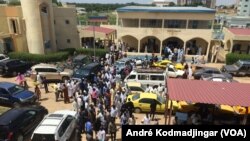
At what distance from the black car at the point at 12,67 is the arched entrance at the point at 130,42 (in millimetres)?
15370

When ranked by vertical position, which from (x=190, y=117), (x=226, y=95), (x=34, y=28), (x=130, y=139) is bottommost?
(x=190, y=117)

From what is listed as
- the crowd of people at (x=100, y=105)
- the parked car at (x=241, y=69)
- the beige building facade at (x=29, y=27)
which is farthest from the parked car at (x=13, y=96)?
the parked car at (x=241, y=69)

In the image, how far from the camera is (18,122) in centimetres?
1266

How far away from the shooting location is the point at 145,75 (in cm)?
2061

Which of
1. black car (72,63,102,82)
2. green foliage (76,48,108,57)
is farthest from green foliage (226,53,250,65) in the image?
black car (72,63,102,82)

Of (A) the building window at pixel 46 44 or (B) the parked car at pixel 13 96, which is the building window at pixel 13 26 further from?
(B) the parked car at pixel 13 96

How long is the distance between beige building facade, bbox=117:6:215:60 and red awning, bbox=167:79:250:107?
19.2 metres

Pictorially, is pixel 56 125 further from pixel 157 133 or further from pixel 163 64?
pixel 163 64

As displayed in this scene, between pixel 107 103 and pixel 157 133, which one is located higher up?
pixel 157 133

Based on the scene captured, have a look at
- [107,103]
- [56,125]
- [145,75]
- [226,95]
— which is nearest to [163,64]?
[145,75]

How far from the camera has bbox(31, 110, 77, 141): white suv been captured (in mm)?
11305

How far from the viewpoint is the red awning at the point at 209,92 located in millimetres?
Answer: 11760

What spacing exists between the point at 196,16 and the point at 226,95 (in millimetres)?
22402

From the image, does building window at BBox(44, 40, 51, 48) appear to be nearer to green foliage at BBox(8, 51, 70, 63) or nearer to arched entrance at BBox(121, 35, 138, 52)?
green foliage at BBox(8, 51, 70, 63)
